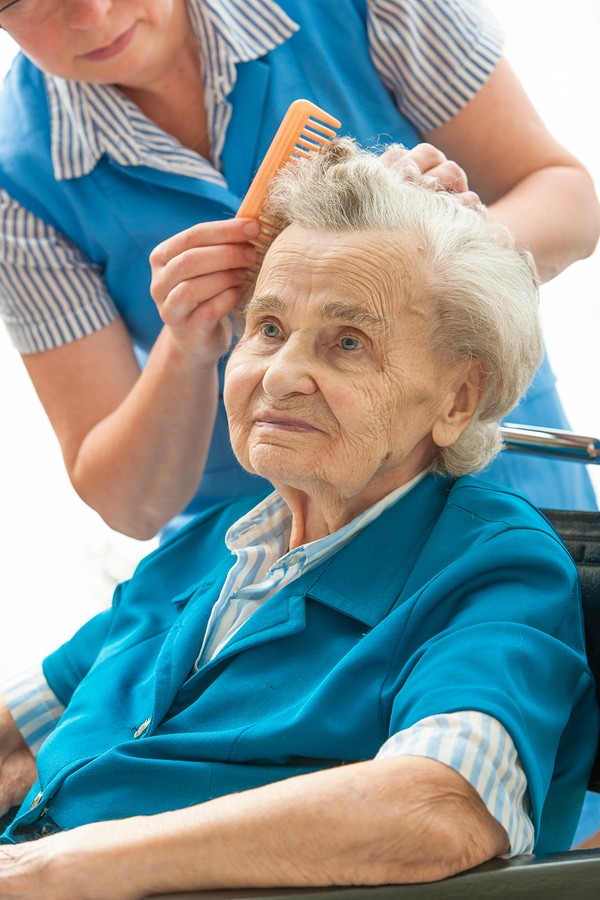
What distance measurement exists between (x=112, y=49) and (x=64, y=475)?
2.21 metres

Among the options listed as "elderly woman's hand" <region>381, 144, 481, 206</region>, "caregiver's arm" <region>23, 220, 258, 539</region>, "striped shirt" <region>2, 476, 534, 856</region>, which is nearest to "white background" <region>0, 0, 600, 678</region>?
"caregiver's arm" <region>23, 220, 258, 539</region>

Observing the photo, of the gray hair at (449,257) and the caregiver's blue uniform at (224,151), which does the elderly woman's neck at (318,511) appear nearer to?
the gray hair at (449,257)

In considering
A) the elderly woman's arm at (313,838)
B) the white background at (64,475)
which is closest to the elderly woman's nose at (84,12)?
the elderly woman's arm at (313,838)

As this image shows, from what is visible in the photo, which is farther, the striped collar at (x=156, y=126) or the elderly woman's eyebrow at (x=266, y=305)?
the striped collar at (x=156, y=126)

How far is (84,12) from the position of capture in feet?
4.87

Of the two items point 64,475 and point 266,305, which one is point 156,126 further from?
point 64,475

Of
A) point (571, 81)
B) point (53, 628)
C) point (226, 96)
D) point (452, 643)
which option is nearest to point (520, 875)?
point (452, 643)

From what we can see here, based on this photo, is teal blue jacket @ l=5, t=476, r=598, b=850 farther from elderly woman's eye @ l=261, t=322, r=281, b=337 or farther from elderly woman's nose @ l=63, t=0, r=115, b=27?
elderly woman's nose @ l=63, t=0, r=115, b=27

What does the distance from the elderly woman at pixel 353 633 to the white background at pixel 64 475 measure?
73.6 inches

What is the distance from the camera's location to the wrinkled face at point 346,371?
1.31 m

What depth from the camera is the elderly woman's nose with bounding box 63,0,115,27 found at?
1482mm

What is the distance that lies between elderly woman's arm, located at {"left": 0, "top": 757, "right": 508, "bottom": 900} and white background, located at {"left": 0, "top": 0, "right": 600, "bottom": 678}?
226cm

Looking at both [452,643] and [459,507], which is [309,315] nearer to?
[459,507]

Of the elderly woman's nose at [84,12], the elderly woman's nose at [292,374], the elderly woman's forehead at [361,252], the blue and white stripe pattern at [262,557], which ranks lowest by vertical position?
the blue and white stripe pattern at [262,557]
